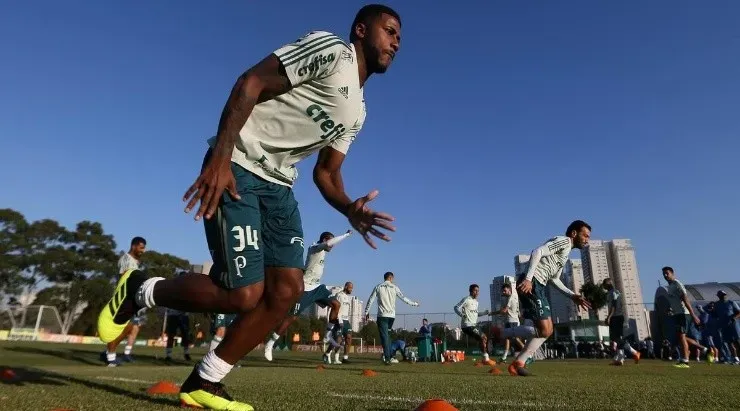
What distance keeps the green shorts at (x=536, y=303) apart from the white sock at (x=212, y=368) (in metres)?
6.16

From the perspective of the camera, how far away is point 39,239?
49.2 metres

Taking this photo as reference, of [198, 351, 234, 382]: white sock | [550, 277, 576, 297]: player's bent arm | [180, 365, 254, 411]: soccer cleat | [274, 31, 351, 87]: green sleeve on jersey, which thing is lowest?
[180, 365, 254, 411]: soccer cleat

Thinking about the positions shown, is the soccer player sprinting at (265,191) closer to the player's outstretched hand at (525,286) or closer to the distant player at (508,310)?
the player's outstretched hand at (525,286)

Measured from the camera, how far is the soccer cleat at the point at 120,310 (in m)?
3.33

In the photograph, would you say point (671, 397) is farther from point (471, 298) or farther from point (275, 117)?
point (471, 298)

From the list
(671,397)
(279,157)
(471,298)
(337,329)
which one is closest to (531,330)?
(471,298)

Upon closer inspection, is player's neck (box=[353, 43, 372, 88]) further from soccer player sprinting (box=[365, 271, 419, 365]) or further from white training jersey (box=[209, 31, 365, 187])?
soccer player sprinting (box=[365, 271, 419, 365])

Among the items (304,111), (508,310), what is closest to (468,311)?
(508,310)

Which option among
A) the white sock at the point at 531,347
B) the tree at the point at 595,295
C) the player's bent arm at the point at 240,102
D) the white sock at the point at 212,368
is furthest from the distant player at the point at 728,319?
the tree at the point at 595,295

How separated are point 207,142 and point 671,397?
165 inches

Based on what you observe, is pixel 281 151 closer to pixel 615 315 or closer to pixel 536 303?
pixel 536 303

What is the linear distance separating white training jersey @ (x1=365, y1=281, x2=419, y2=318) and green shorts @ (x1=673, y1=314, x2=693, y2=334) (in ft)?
25.4

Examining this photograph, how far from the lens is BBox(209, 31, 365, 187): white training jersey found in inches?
112

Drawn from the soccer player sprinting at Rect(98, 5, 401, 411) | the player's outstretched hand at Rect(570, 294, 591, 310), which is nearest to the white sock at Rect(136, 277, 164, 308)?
the soccer player sprinting at Rect(98, 5, 401, 411)
